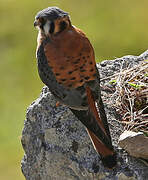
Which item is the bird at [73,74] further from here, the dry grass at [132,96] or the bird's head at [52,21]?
the dry grass at [132,96]

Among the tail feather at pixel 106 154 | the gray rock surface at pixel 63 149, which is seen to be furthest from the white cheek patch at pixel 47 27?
the tail feather at pixel 106 154


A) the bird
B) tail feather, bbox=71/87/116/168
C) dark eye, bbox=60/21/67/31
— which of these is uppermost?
dark eye, bbox=60/21/67/31

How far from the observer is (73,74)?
249 cm

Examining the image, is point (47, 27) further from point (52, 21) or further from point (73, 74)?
point (73, 74)

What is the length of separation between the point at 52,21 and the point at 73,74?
293 mm

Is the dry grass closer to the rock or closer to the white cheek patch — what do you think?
the rock

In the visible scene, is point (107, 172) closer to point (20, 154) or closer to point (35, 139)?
point (35, 139)

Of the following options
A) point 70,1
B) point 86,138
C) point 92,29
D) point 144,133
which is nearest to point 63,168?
point 86,138

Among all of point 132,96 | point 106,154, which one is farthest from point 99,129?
point 132,96

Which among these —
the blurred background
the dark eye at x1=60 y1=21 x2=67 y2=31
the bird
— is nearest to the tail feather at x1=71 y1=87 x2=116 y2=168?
the bird

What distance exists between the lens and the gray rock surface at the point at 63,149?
94.5 inches

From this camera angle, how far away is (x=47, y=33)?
2.59 metres

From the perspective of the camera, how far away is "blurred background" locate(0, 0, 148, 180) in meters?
5.45

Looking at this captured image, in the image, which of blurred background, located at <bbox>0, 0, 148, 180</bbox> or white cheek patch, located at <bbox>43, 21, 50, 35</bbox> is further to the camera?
blurred background, located at <bbox>0, 0, 148, 180</bbox>
